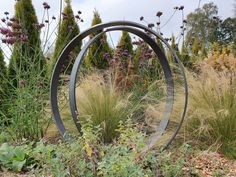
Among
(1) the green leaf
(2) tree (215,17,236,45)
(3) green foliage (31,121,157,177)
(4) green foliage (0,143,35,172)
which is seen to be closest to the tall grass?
(4) green foliage (0,143,35,172)

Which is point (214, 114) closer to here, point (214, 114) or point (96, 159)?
point (214, 114)

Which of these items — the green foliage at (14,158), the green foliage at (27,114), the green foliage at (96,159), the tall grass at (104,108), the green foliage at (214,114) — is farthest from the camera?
the green foliage at (27,114)

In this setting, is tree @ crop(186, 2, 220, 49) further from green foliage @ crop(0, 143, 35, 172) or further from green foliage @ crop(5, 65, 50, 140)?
green foliage @ crop(0, 143, 35, 172)

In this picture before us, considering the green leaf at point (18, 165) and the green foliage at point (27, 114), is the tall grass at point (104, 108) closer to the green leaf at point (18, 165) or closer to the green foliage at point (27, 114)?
the green foliage at point (27, 114)

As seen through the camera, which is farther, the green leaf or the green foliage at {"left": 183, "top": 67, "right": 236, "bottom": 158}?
the green foliage at {"left": 183, "top": 67, "right": 236, "bottom": 158}

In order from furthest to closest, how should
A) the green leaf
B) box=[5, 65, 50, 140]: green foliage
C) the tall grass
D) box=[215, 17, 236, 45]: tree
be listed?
1. box=[215, 17, 236, 45]: tree
2. box=[5, 65, 50, 140]: green foliage
3. the tall grass
4. the green leaf

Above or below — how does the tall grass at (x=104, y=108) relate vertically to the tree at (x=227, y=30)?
below

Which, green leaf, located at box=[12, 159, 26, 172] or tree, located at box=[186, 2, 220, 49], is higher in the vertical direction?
tree, located at box=[186, 2, 220, 49]

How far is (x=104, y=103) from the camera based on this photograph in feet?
15.6

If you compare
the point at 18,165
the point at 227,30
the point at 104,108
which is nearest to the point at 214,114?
the point at 104,108

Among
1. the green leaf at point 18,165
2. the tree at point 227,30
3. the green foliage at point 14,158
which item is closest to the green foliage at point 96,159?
the green leaf at point 18,165

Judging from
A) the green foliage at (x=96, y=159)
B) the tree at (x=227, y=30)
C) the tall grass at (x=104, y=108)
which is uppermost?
the tree at (x=227, y=30)

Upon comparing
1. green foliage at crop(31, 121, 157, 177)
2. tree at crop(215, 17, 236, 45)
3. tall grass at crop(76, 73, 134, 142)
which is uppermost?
tree at crop(215, 17, 236, 45)

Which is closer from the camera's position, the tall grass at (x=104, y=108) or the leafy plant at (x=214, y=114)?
the leafy plant at (x=214, y=114)
